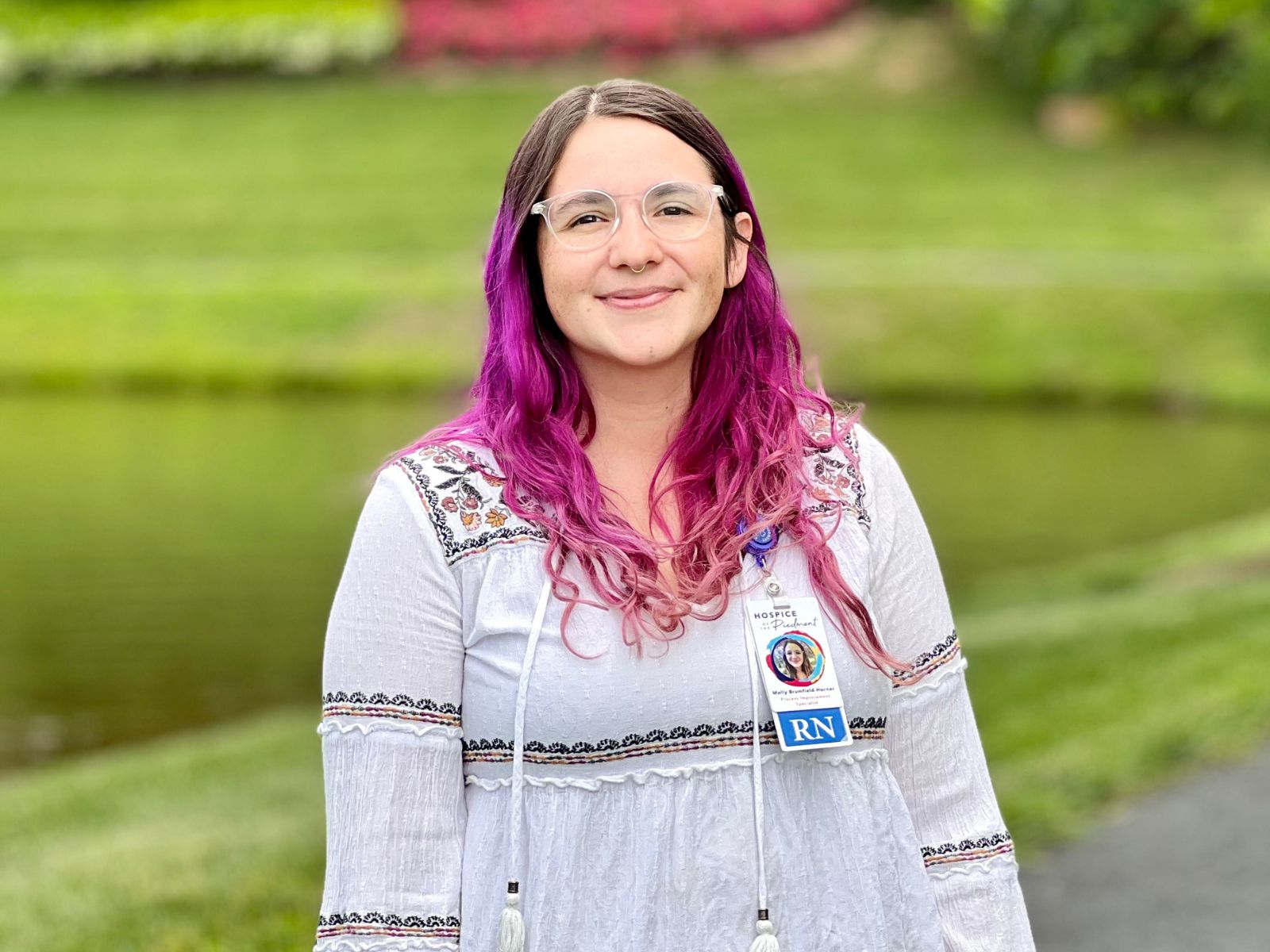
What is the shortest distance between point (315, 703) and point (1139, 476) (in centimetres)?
871

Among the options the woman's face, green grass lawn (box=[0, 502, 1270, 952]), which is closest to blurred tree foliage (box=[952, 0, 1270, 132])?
green grass lawn (box=[0, 502, 1270, 952])

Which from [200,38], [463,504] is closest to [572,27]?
[200,38]

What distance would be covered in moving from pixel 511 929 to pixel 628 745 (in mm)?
228

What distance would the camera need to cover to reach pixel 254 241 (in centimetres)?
2573

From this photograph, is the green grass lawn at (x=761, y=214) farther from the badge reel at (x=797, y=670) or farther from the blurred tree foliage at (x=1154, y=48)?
the badge reel at (x=797, y=670)

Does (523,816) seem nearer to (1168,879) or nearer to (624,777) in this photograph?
(624,777)

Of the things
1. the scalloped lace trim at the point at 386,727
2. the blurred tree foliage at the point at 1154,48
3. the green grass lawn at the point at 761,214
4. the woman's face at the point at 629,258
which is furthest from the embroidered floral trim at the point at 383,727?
the green grass lawn at the point at 761,214

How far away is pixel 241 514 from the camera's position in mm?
13562

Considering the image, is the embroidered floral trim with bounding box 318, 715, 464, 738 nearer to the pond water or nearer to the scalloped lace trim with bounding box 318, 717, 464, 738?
the scalloped lace trim with bounding box 318, 717, 464, 738

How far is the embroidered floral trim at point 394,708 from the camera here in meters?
1.96

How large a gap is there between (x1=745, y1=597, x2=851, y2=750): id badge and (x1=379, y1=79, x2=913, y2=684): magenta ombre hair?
0.14 ft

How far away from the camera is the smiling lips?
206 cm

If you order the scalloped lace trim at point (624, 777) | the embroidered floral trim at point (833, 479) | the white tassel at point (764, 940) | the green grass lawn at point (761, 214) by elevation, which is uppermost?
the green grass lawn at point (761, 214)

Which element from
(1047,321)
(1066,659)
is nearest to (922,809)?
(1066,659)
